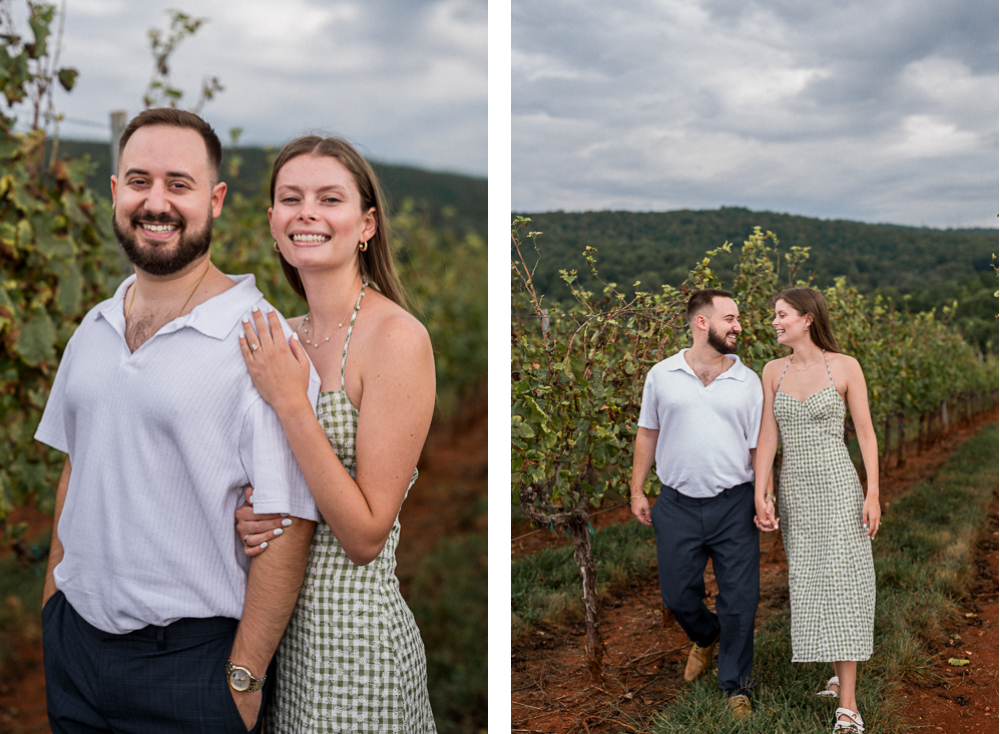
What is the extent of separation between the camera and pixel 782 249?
241 cm

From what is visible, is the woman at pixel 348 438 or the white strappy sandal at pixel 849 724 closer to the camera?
the woman at pixel 348 438

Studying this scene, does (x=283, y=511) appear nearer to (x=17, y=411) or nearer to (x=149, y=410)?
(x=149, y=410)

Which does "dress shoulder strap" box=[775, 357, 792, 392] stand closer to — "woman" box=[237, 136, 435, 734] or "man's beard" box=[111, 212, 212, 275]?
"woman" box=[237, 136, 435, 734]

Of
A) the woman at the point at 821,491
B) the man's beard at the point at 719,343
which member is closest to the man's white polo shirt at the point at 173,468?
the man's beard at the point at 719,343

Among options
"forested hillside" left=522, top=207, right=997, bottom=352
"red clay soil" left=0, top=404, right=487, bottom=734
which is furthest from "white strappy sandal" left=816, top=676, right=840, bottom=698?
"red clay soil" left=0, top=404, right=487, bottom=734

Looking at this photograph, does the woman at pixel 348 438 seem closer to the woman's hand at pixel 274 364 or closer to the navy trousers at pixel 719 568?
the woman's hand at pixel 274 364

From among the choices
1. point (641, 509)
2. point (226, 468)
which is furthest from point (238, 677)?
point (641, 509)

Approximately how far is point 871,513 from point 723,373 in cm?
59

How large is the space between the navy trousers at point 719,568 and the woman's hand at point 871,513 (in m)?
0.32

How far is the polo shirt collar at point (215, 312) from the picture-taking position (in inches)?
57.0

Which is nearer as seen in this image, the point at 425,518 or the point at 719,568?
the point at 719,568

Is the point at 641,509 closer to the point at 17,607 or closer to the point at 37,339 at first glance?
the point at 37,339

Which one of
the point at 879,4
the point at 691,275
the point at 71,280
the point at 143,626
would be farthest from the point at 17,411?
the point at 879,4

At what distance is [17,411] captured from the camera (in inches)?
118
